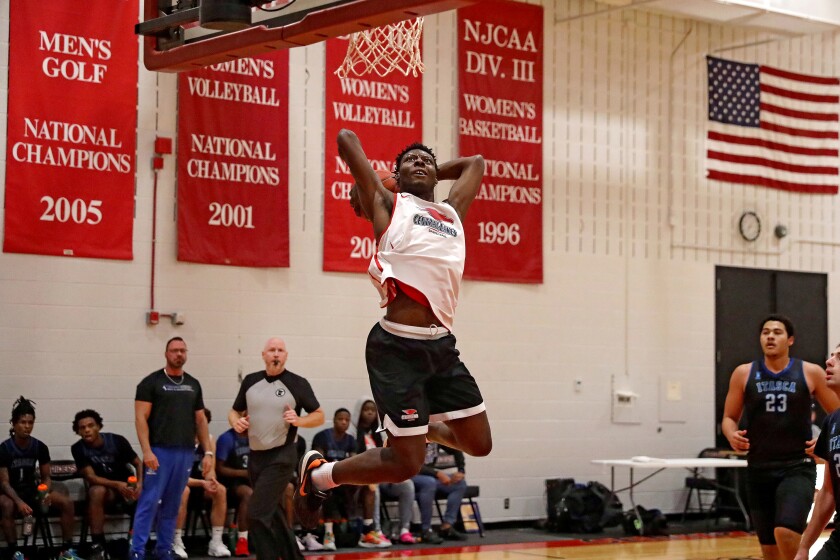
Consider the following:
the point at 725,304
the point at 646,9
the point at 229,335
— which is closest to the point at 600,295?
the point at 725,304

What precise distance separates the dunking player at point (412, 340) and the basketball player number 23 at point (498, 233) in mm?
Answer: 7999

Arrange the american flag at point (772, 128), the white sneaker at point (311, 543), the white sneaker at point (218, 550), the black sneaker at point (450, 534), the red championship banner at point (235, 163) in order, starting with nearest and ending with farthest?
the white sneaker at point (218, 550) → the white sneaker at point (311, 543) → the red championship banner at point (235, 163) → the black sneaker at point (450, 534) → the american flag at point (772, 128)

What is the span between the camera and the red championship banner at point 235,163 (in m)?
12.5


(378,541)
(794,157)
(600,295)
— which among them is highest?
(794,157)

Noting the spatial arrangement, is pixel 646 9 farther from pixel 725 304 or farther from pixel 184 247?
pixel 184 247

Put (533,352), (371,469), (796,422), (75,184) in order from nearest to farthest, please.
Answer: (371,469), (796,422), (75,184), (533,352)

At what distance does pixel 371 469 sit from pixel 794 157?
12465mm

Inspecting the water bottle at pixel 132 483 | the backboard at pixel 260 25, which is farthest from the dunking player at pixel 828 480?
the water bottle at pixel 132 483

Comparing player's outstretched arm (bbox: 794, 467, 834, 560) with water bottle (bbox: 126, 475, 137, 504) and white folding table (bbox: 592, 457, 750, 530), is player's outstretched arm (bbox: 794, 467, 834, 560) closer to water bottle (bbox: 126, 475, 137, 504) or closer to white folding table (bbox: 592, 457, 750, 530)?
water bottle (bbox: 126, 475, 137, 504)

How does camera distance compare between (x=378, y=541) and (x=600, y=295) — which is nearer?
(x=378, y=541)

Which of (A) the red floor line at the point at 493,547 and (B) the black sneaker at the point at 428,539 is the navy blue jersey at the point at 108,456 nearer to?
(A) the red floor line at the point at 493,547

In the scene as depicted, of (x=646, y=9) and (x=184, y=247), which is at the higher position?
(x=646, y=9)

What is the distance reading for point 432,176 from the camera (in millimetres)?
6367

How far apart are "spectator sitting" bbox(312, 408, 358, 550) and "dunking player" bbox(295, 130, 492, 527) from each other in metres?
6.20
